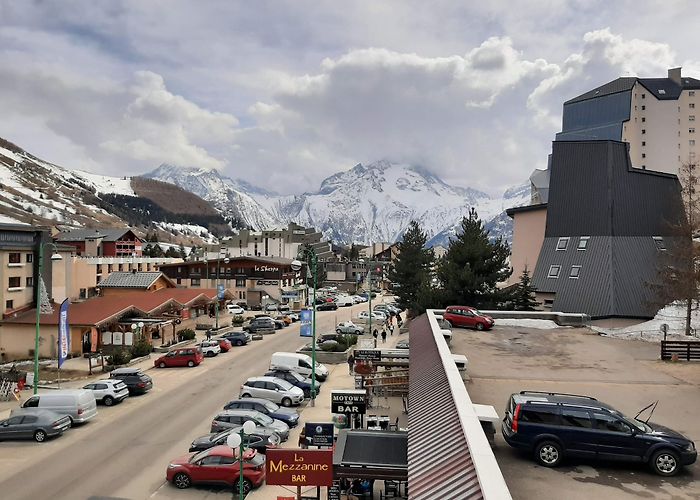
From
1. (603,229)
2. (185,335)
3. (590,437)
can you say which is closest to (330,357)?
(185,335)

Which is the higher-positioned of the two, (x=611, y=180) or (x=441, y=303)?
(x=611, y=180)

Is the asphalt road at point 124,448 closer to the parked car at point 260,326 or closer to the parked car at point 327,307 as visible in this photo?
the parked car at point 260,326

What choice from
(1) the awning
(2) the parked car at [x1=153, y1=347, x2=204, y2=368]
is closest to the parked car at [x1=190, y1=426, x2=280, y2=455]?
(1) the awning

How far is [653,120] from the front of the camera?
360 feet

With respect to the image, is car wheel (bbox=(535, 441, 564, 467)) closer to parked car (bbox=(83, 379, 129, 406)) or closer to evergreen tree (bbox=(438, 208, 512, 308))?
parked car (bbox=(83, 379, 129, 406))

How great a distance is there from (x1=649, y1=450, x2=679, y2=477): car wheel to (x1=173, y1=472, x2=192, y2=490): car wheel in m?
14.6

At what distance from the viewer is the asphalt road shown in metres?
18.9

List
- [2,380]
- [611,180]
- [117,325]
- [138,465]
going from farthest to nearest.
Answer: [117,325] → [611,180] → [2,380] → [138,465]

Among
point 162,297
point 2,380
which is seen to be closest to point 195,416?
point 2,380

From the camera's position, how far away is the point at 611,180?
143ft

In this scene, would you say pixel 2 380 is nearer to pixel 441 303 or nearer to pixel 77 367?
pixel 77 367

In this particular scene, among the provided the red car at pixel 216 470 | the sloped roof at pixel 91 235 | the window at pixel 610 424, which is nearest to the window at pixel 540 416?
the window at pixel 610 424

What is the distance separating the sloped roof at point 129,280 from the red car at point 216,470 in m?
46.1

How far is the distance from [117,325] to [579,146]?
4166 cm
